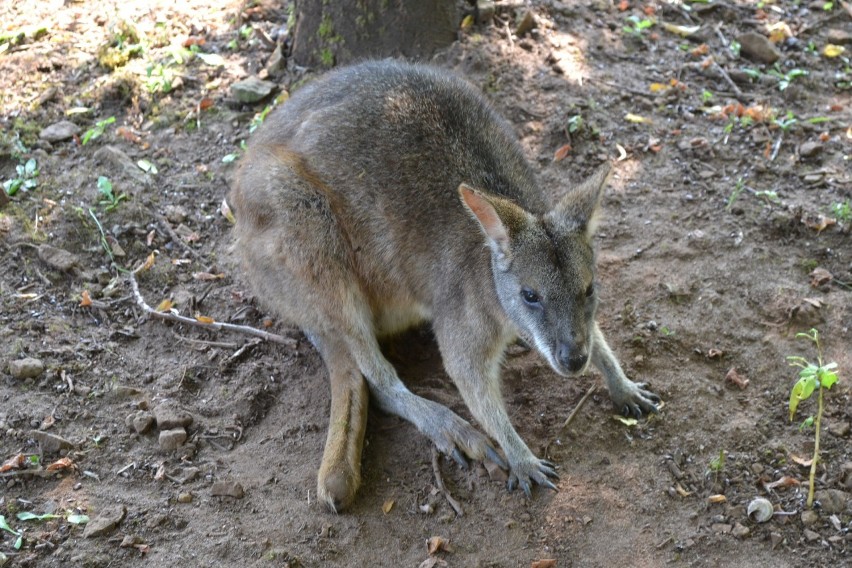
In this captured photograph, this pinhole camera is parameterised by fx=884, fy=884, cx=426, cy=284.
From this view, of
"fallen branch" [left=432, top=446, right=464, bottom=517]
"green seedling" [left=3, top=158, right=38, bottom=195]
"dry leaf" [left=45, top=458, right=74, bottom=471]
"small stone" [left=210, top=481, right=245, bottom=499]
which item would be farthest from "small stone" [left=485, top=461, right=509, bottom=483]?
"green seedling" [left=3, top=158, right=38, bottom=195]

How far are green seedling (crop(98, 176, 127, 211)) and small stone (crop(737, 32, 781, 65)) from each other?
461 centimetres

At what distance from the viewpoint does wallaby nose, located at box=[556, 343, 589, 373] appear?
393 cm

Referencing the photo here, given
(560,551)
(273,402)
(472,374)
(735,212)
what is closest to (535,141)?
(735,212)

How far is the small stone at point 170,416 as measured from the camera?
14.4 ft

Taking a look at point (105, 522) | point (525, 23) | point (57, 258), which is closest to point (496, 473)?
point (105, 522)

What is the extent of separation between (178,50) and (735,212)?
4197 millimetres

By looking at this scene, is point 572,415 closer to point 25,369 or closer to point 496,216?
point 496,216

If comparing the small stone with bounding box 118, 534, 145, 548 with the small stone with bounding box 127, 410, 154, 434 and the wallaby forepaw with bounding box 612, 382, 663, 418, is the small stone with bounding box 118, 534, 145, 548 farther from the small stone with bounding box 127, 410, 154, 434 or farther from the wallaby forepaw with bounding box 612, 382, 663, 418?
the wallaby forepaw with bounding box 612, 382, 663, 418

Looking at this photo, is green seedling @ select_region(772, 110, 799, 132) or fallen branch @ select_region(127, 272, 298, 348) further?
green seedling @ select_region(772, 110, 799, 132)

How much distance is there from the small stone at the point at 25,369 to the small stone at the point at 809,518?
3.73 m

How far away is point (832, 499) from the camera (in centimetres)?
382

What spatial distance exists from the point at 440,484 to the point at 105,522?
59.2 inches

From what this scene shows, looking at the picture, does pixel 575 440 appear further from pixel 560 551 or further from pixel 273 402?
pixel 273 402

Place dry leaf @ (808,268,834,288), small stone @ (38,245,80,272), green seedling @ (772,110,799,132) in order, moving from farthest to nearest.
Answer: green seedling @ (772,110,799,132)
small stone @ (38,245,80,272)
dry leaf @ (808,268,834,288)
